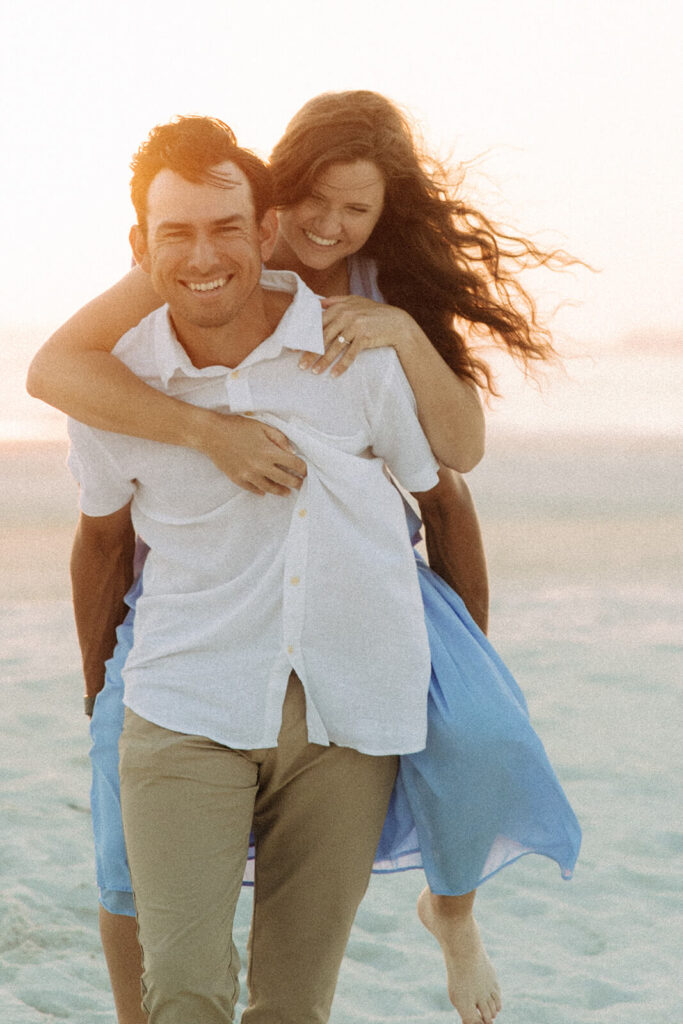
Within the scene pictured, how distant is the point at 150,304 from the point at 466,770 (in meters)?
1.16

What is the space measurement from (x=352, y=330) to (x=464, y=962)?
1.46 m

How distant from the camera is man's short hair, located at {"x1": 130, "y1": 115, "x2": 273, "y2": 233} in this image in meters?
2.29

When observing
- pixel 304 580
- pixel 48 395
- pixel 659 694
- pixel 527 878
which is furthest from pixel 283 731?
pixel 659 694

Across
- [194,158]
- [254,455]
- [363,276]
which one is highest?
[194,158]

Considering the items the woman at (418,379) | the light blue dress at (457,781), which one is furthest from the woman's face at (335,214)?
the light blue dress at (457,781)

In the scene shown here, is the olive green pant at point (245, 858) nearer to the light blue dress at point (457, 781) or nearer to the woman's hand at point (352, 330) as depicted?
the light blue dress at point (457, 781)

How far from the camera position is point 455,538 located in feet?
9.61

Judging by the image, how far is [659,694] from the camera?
7.96m

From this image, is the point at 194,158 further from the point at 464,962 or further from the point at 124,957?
the point at 464,962

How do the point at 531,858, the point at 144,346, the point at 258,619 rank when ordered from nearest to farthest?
the point at 258,619
the point at 144,346
the point at 531,858

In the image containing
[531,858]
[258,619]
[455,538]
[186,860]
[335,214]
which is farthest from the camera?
[531,858]

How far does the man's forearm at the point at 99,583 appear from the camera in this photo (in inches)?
108

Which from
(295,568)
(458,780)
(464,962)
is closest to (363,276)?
(295,568)

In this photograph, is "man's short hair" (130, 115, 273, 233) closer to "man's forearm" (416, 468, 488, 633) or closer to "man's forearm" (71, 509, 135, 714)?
"man's forearm" (71, 509, 135, 714)
